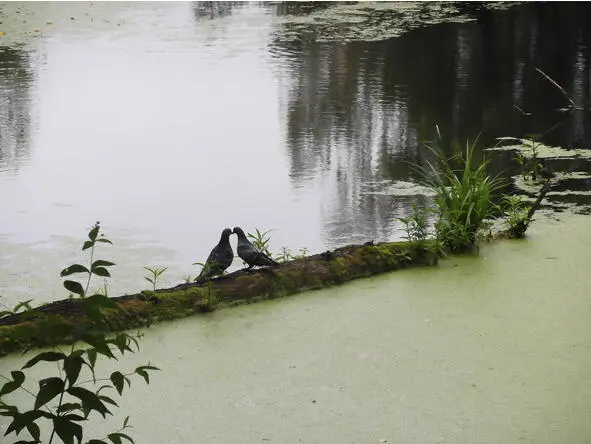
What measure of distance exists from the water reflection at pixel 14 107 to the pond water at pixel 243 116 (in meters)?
0.02

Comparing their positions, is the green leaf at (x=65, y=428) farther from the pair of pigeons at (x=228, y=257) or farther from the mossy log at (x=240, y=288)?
the pair of pigeons at (x=228, y=257)

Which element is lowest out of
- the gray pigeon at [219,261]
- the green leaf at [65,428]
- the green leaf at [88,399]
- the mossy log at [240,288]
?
the mossy log at [240,288]

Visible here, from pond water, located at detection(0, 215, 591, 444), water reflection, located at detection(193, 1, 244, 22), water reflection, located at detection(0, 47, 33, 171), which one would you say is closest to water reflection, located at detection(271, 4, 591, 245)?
pond water, located at detection(0, 215, 591, 444)

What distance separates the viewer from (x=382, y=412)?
2.85m

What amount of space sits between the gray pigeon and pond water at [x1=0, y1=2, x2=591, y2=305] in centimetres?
31

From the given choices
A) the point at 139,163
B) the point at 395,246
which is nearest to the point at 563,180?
the point at 395,246

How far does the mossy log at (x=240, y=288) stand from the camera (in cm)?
331

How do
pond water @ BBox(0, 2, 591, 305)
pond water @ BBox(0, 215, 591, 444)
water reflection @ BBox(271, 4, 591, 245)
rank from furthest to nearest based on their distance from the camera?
water reflection @ BBox(271, 4, 591, 245) < pond water @ BBox(0, 2, 591, 305) < pond water @ BBox(0, 215, 591, 444)

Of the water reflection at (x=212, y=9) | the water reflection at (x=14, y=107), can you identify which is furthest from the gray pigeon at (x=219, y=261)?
the water reflection at (x=212, y=9)

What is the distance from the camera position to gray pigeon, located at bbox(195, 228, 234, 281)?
3.80m

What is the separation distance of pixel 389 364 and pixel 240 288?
2.42 ft

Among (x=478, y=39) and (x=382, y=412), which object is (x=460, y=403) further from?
(x=478, y=39)

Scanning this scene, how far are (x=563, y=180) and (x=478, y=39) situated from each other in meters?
4.83

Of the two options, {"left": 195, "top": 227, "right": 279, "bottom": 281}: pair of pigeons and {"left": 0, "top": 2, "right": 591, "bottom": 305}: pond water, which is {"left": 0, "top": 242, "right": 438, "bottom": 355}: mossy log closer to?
{"left": 195, "top": 227, "right": 279, "bottom": 281}: pair of pigeons
